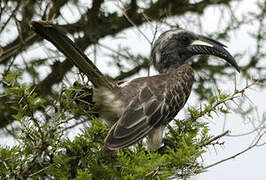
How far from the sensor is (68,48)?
2.88 m

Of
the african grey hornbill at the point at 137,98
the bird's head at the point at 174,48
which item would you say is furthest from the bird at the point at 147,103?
the bird's head at the point at 174,48

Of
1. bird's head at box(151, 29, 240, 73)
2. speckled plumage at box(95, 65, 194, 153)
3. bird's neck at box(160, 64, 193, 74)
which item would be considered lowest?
speckled plumage at box(95, 65, 194, 153)

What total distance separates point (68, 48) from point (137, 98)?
78cm

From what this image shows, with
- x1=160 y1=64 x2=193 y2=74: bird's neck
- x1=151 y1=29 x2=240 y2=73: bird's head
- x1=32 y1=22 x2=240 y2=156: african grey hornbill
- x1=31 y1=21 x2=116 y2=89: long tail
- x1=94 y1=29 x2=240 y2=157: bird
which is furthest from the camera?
x1=151 y1=29 x2=240 y2=73: bird's head

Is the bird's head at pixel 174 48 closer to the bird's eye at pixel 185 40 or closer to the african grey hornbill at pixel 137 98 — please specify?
the bird's eye at pixel 185 40

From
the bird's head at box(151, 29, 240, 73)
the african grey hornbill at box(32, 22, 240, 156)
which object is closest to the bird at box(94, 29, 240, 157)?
the african grey hornbill at box(32, 22, 240, 156)

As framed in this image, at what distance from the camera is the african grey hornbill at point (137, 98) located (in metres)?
2.89

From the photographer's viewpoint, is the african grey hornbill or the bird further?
the bird

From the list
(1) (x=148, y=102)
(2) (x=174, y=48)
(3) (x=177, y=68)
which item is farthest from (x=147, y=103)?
(2) (x=174, y=48)

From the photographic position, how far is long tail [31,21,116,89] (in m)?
2.64

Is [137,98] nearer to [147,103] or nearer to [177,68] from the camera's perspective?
[147,103]

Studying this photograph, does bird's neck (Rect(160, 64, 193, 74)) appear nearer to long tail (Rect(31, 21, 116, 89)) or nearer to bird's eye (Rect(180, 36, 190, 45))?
bird's eye (Rect(180, 36, 190, 45))

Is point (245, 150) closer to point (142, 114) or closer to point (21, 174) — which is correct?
point (142, 114)

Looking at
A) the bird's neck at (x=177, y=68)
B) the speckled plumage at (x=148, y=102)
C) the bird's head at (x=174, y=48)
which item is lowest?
the speckled plumage at (x=148, y=102)
